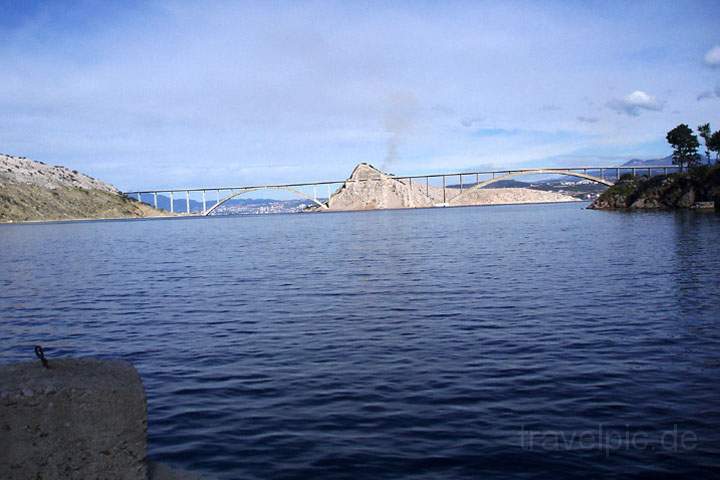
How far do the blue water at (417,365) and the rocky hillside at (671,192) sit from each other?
92.5 metres

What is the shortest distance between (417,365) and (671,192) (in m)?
123

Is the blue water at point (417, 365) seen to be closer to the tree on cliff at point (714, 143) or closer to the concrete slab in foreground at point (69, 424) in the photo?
the concrete slab in foreground at point (69, 424)

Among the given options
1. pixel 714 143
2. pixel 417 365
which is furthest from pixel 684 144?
pixel 417 365

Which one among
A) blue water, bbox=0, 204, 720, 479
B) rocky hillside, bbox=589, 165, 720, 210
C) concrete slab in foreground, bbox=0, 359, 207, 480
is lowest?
blue water, bbox=0, 204, 720, 479

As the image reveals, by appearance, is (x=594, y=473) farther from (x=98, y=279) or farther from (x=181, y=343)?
(x=98, y=279)

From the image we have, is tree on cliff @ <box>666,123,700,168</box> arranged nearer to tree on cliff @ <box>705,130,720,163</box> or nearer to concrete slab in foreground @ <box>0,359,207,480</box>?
tree on cliff @ <box>705,130,720,163</box>

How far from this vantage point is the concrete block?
494 centimetres

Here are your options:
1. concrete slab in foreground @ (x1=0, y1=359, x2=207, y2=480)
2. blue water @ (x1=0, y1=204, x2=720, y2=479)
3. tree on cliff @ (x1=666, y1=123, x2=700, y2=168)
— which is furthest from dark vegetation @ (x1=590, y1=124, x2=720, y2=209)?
concrete slab in foreground @ (x1=0, y1=359, x2=207, y2=480)

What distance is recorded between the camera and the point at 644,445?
27.9ft

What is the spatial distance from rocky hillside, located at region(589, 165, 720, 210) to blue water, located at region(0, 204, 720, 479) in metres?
92.5

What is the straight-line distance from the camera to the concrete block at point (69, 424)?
4.94 meters

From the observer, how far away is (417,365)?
519 inches

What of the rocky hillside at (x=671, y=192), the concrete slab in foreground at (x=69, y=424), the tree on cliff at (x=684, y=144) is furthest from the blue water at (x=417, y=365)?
the tree on cliff at (x=684, y=144)

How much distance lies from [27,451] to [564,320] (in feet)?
49.9
